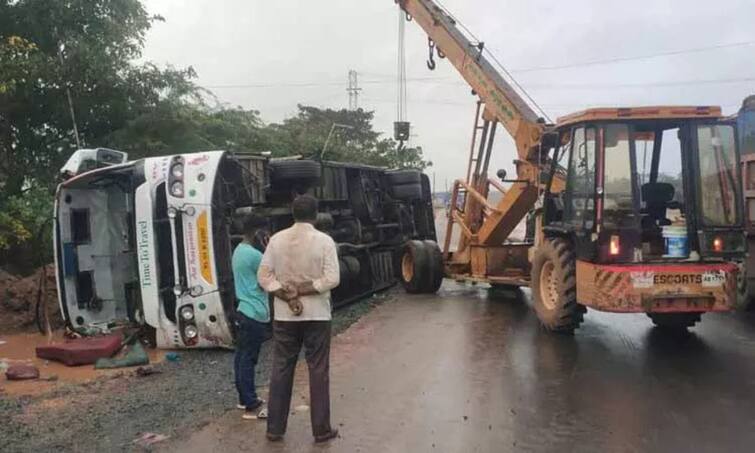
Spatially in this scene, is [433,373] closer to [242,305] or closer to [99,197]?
[242,305]

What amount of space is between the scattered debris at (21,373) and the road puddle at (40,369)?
58 millimetres

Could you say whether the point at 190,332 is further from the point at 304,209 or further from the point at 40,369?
the point at 304,209

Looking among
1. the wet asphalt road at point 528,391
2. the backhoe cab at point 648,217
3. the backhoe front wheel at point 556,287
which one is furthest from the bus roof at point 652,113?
the wet asphalt road at point 528,391

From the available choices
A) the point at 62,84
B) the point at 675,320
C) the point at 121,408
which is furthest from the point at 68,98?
the point at 675,320

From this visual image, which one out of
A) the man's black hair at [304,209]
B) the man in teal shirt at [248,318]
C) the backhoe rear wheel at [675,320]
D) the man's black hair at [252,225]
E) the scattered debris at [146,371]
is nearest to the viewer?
the man's black hair at [304,209]

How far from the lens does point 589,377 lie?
22.5 ft

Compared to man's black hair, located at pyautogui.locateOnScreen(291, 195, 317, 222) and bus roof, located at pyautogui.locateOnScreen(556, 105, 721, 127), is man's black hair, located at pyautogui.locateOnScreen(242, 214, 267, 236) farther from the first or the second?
bus roof, located at pyautogui.locateOnScreen(556, 105, 721, 127)

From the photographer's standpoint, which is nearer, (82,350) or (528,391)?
(528,391)

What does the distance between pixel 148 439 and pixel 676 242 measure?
5796 millimetres

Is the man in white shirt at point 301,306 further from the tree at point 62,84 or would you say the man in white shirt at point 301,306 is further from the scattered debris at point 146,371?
the tree at point 62,84

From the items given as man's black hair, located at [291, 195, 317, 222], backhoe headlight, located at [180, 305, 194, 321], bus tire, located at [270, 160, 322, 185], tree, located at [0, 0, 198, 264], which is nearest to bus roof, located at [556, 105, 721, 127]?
bus tire, located at [270, 160, 322, 185]

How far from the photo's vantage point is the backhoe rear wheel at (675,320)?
8781 millimetres

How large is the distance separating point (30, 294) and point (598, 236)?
845cm

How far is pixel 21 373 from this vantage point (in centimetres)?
718
